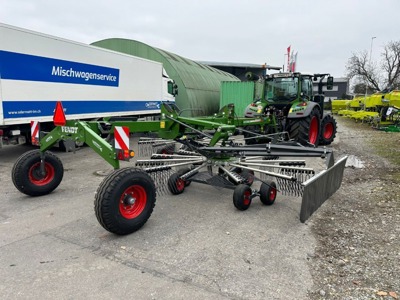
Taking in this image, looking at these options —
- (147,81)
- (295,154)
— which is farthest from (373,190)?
(147,81)

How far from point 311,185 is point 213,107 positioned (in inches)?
709

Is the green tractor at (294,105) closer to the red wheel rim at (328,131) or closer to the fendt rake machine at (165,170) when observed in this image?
the red wheel rim at (328,131)

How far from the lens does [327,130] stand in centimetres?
1046

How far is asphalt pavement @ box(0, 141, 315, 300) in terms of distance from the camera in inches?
101

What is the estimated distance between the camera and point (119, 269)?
2844mm

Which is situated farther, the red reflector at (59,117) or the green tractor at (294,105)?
the green tractor at (294,105)

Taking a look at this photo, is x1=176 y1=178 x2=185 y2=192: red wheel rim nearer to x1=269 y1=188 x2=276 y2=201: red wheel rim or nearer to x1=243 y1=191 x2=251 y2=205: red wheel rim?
x1=243 y1=191 x2=251 y2=205: red wheel rim

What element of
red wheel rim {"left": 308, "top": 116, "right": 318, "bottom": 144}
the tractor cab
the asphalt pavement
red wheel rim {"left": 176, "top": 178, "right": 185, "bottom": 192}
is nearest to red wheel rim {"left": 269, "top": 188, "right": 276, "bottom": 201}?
the asphalt pavement

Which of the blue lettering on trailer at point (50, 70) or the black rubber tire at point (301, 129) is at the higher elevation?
the blue lettering on trailer at point (50, 70)

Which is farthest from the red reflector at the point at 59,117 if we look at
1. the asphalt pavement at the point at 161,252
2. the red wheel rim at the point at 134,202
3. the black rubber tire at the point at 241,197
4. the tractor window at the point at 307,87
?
the tractor window at the point at 307,87

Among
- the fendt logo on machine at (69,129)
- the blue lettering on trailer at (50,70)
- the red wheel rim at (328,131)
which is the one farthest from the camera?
the red wheel rim at (328,131)

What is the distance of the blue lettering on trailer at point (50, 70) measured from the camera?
6977mm

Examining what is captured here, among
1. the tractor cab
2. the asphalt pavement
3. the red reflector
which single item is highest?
the tractor cab

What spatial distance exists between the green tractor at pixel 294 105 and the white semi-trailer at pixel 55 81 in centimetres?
428
